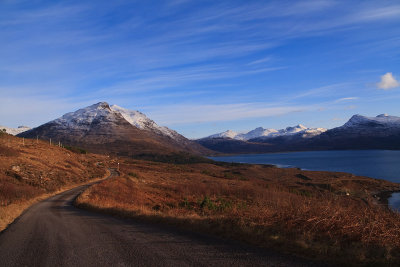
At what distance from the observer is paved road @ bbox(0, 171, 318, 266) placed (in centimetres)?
737

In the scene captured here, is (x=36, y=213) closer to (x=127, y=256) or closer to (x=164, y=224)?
Result: (x=164, y=224)

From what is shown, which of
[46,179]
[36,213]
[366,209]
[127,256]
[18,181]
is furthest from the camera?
[46,179]

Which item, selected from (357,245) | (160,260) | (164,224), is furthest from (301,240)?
(164,224)

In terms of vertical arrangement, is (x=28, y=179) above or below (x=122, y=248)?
below

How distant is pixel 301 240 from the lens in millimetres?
8141

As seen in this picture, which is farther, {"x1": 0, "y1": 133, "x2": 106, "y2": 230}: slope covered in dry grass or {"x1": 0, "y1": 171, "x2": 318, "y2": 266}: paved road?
{"x1": 0, "y1": 133, "x2": 106, "y2": 230}: slope covered in dry grass

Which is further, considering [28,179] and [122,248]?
[28,179]

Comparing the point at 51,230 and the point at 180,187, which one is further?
the point at 180,187

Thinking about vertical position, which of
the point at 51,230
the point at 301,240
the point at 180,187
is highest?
the point at 301,240

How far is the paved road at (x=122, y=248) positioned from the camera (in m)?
7.37

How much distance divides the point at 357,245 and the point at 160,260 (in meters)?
4.91

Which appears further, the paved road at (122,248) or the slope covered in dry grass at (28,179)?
the slope covered in dry grass at (28,179)

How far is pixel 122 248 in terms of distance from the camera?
344 inches

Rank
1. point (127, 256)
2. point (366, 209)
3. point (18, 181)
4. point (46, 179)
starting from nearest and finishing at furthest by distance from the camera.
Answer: point (127, 256) < point (366, 209) < point (18, 181) < point (46, 179)
